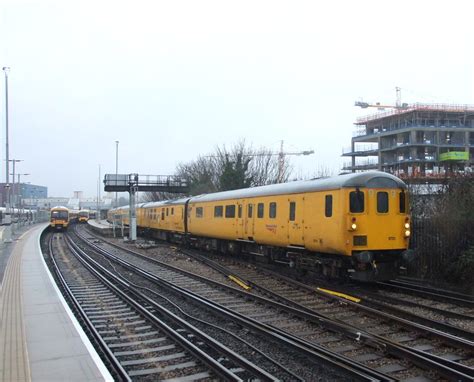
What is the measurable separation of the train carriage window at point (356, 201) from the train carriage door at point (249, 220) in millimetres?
6141

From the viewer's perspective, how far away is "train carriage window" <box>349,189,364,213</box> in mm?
12312

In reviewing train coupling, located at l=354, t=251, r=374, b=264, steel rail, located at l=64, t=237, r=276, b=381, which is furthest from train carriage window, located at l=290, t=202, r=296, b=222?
steel rail, located at l=64, t=237, r=276, b=381

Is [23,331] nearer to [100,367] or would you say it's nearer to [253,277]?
[100,367]

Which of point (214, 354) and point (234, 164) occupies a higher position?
point (234, 164)

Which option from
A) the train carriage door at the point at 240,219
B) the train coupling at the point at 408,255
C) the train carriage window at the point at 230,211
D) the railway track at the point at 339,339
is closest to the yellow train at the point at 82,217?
the train carriage window at the point at 230,211

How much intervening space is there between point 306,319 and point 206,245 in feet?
52.0

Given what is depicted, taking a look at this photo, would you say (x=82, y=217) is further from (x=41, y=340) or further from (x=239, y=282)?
(x=41, y=340)

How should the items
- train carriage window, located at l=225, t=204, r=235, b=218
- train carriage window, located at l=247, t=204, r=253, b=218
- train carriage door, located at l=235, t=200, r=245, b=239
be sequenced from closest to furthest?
1. train carriage window, located at l=247, t=204, r=253, b=218
2. train carriage door, located at l=235, t=200, r=245, b=239
3. train carriage window, located at l=225, t=204, r=235, b=218

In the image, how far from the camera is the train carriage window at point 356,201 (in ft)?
40.4

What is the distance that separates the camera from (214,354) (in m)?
7.56

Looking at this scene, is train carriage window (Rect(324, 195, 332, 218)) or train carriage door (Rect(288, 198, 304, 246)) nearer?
train carriage window (Rect(324, 195, 332, 218))

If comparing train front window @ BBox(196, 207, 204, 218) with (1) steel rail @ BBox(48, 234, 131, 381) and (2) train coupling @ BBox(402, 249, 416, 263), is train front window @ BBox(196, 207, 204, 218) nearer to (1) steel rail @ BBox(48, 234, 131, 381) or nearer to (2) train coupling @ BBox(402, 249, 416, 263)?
(1) steel rail @ BBox(48, 234, 131, 381)

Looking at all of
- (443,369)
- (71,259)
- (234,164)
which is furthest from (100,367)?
(234,164)

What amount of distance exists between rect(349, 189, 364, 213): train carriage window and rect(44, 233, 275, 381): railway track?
5.32 metres
